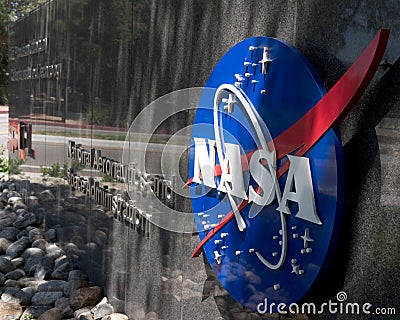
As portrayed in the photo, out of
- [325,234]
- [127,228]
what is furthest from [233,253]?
[127,228]

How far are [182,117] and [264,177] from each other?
1211 mm

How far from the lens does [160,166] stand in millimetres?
4727

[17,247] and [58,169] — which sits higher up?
[58,169]

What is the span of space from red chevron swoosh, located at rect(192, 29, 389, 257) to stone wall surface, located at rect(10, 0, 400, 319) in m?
0.06

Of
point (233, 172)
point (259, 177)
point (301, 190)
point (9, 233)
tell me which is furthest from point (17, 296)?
point (301, 190)

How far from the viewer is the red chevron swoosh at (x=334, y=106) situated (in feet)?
8.55

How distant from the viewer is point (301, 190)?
3.01 meters

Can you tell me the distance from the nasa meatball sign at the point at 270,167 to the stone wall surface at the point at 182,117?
73 millimetres

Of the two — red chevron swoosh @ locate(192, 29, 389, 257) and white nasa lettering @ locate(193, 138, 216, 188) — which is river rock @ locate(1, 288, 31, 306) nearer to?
white nasa lettering @ locate(193, 138, 216, 188)

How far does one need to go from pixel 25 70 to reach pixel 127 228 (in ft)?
18.1

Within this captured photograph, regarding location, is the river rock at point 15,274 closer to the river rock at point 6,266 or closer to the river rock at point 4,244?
the river rock at point 6,266

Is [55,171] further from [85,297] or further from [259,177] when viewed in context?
[259,177]

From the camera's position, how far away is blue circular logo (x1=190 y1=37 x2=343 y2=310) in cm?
292

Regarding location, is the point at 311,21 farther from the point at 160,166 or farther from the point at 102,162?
the point at 102,162
